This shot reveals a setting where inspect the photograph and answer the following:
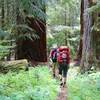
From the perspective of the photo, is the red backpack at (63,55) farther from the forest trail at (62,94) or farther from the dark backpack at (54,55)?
the forest trail at (62,94)

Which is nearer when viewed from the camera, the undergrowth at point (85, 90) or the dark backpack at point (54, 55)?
the undergrowth at point (85, 90)

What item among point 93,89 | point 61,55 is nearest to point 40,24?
point 61,55

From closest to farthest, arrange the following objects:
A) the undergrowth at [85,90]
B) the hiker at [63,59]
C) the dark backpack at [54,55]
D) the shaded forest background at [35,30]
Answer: the undergrowth at [85,90]
the shaded forest background at [35,30]
the hiker at [63,59]
the dark backpack at [54,55]

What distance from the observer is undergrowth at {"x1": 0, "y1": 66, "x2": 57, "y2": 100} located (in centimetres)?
767

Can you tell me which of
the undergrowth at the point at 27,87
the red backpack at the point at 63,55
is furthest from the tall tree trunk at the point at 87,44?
the undergrowth at the point at 27,87

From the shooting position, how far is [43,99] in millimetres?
7570

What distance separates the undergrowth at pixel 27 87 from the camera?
7.67 m

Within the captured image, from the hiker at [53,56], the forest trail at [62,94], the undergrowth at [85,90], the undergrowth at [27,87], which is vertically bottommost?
the forest trail at [62,94]

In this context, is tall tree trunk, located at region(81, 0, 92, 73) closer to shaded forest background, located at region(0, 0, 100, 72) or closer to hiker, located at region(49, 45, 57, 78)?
shaded forest background, located at region(0, 0, 100, 72)

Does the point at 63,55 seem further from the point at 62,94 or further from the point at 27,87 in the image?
the point at 27,87

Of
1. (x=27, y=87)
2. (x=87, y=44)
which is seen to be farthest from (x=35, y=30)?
(x=27, y=87)

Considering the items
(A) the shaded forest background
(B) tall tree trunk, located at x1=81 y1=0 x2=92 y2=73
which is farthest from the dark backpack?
(B) tall tree trunk, located at x1=81 y1=0 x2=92 y2=73

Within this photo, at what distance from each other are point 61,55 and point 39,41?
5.12m

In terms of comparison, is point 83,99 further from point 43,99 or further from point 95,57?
point 95,57
